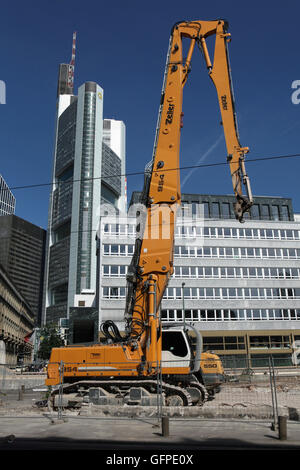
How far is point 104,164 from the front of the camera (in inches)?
6083

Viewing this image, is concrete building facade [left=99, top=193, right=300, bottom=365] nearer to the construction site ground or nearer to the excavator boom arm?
the excavator boom arm

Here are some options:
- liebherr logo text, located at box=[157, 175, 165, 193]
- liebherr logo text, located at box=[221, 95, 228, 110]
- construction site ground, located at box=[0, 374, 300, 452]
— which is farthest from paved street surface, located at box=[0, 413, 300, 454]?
liebherr logo text, located at box=[221, 95, 228, 110]

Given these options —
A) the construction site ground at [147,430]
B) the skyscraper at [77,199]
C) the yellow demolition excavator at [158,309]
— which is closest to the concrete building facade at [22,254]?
the skyscraper at [77,199]

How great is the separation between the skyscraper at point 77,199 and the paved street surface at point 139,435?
116137 mm

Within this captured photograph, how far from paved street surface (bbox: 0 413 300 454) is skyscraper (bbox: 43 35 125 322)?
116 meters

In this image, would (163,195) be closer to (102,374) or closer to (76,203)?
(102,374)

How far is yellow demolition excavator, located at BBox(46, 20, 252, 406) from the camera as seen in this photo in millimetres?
13281

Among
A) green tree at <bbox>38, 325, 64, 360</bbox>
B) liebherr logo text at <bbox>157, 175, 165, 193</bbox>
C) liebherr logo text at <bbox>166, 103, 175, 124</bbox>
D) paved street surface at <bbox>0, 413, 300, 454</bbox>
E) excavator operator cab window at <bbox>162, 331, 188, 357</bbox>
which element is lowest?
paved street surface at <bbox>0, 413, 300, 454</bbox>

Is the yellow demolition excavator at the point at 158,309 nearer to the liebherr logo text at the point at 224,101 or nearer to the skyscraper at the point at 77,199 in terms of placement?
the liebherr logo text at the point at 224,101

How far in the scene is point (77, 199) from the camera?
133750 millimetres

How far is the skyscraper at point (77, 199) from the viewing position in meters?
129

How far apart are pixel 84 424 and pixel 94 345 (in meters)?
4.16

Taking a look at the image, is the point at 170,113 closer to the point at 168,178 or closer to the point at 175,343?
the point at 168,178

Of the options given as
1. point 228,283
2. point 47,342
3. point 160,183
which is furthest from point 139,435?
point 47,342
